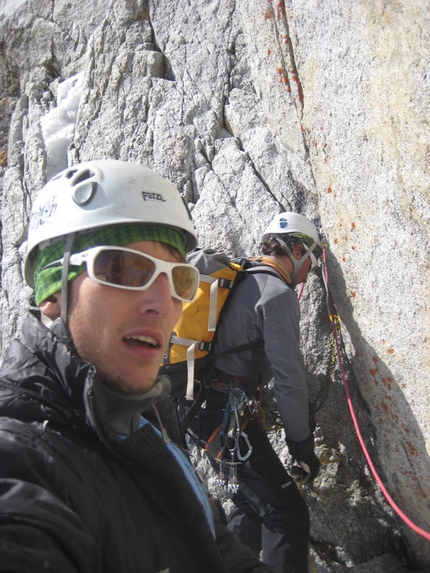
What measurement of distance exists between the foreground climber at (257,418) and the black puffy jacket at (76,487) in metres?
2.57

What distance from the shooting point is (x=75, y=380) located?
1593 mm

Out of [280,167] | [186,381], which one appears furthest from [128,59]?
[186,381]

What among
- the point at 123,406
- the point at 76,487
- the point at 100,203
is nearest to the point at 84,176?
the point at 100,203

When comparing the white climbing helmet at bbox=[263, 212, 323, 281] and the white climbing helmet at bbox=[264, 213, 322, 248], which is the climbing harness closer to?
the white climbing helmet at bbox=[263, 212, 323, 281]

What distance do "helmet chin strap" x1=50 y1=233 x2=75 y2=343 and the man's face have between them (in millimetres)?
25

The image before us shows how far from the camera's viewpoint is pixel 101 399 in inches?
62.0

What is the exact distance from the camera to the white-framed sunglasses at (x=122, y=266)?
1.87 meters

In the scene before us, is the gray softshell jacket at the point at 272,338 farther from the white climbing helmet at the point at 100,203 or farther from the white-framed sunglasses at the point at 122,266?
the white-framed sunglasses at the point at 122,266

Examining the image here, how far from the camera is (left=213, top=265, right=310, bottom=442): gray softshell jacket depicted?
13.5 feet

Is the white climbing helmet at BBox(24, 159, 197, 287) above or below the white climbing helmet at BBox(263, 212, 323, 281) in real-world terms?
below

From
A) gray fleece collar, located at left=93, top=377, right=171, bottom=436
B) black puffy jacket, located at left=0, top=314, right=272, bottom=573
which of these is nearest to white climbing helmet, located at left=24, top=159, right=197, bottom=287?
black puffy jacket, located at left=0, top=314, right=272, bottom=573

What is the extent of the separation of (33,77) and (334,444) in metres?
8.92

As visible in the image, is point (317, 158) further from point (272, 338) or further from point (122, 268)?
point (122, 268)

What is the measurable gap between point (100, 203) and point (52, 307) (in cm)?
50
